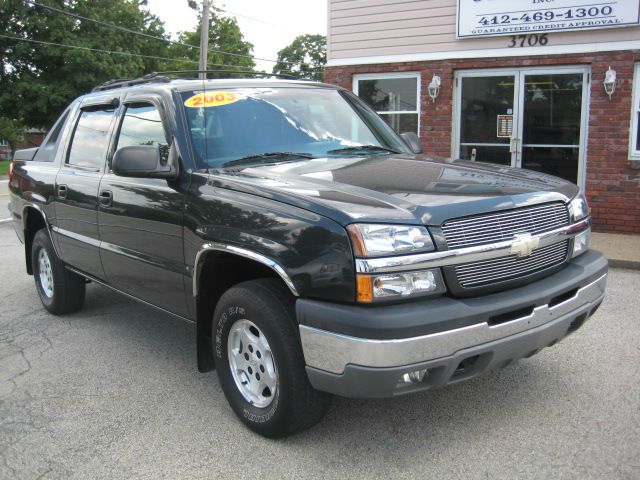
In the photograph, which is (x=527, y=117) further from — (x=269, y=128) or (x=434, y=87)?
(x=269, y=128)

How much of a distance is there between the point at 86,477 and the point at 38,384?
4.38 ft

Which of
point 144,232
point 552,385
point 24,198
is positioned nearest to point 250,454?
point 144,232

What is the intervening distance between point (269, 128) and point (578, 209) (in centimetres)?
190

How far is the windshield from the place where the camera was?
3742mm

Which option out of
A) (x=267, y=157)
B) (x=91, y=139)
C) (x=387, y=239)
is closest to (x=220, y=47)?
(x=91, y=139)

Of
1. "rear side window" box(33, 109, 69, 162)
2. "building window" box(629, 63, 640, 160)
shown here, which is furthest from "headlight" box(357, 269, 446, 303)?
"building window" box(629, 63, 640, 160)

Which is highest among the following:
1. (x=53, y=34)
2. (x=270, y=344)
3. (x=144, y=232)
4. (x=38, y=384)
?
(x=53, y=34)

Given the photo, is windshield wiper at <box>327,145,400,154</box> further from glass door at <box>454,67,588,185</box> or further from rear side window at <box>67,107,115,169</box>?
glass door at <box>454,67,588,185</box>

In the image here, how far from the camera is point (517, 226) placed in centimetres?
304

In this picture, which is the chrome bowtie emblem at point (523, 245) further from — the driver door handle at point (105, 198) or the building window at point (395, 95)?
the building window at point (395, 95)

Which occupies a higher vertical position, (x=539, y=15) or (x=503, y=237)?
(x=539, y=15)

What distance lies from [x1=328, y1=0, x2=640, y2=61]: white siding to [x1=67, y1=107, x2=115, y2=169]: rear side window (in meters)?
6.56

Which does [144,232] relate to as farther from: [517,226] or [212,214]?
[517,226]

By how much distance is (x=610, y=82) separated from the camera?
871cm
